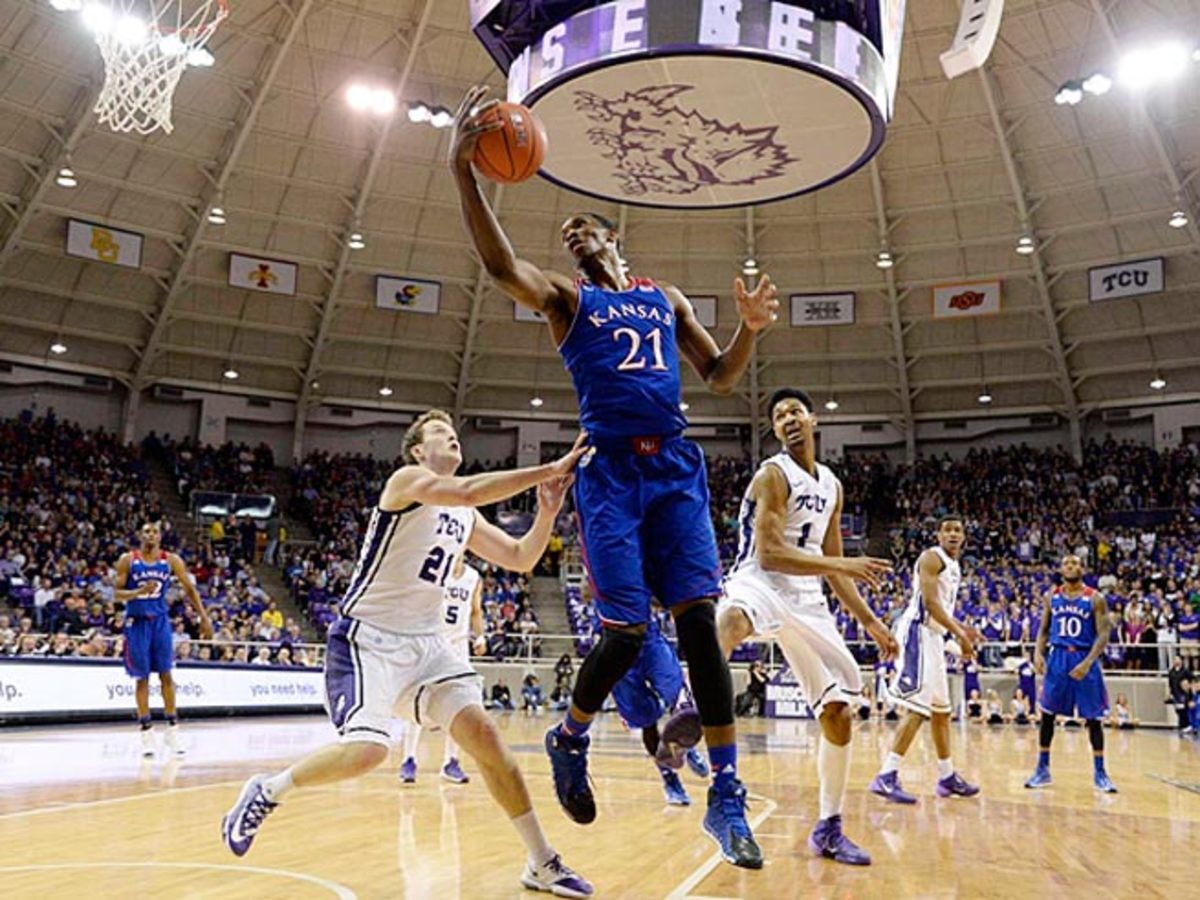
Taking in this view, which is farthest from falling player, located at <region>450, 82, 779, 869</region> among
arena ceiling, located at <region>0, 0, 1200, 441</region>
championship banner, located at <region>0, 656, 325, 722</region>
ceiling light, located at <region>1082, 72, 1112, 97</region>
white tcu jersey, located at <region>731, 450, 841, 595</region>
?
arena ceiling, located at <region>0, 0, 1200, 441</region>

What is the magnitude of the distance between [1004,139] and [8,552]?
2198 centimetres

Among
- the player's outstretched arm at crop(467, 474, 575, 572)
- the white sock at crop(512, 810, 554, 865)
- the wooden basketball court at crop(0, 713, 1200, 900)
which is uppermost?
the player's outstretched arm at crop(467, 474, 575, 572)

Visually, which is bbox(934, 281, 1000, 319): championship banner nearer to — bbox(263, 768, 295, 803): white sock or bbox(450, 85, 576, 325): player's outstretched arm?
bbox(450, 85, 576, 325): player's outstretched arm

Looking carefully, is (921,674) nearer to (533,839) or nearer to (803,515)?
(803,515)

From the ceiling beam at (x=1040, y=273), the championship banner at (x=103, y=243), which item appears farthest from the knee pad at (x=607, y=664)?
the championship banner at (x=103, y=243)

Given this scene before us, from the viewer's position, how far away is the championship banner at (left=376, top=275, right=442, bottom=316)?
28.2 meters

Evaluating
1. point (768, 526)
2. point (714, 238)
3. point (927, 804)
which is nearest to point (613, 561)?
point (768, 526)

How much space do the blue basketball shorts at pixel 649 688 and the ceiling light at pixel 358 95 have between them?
59.2 ft

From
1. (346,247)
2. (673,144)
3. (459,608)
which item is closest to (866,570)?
(459,608)

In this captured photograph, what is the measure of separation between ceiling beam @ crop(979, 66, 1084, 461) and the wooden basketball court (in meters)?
16.1

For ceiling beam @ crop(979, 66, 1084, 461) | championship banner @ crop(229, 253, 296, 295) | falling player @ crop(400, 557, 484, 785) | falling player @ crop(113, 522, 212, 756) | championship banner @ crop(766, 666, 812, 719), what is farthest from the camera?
championship banner @ crop(229, 253, 296, 295)

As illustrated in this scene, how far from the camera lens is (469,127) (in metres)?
3.98

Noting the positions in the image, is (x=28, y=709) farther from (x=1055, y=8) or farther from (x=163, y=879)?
(x=1055, y=8)

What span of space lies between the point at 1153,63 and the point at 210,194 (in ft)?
62.2
